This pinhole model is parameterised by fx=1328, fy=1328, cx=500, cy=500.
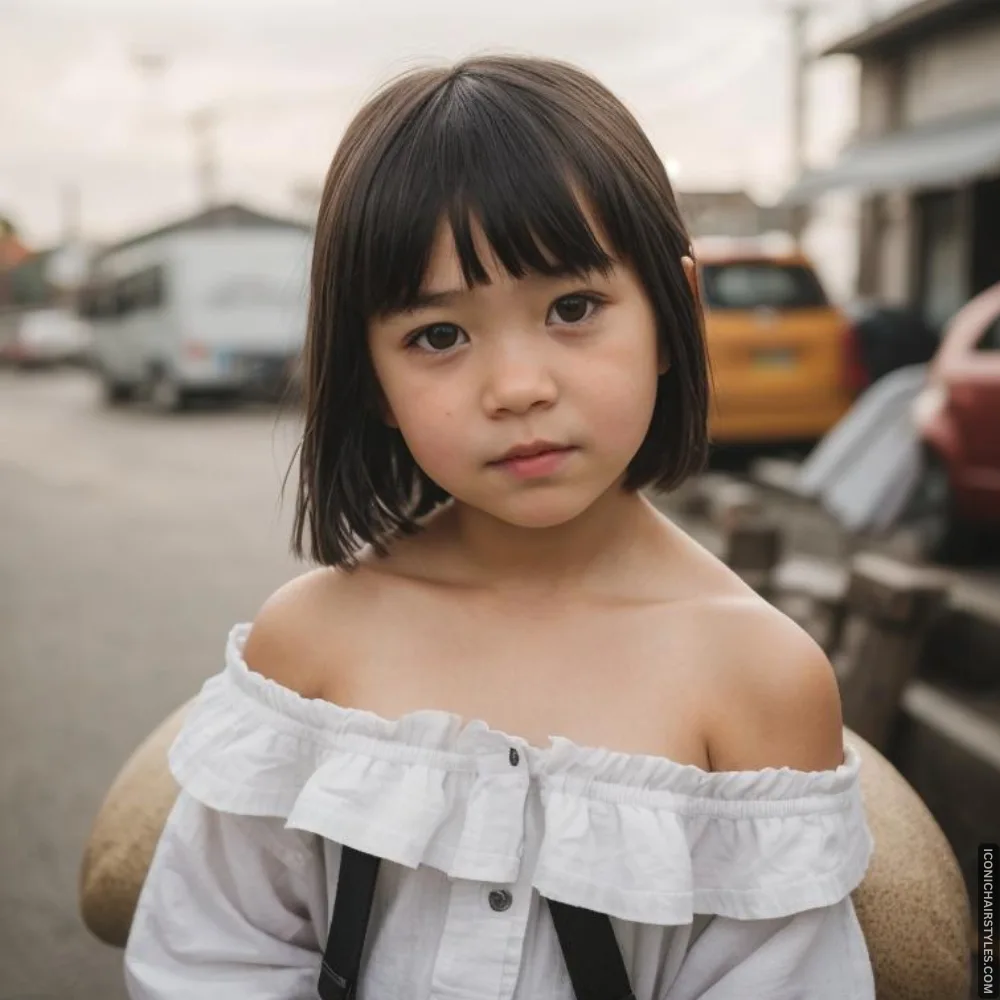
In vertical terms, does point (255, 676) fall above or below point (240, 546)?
above

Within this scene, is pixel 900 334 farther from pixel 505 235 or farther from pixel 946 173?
pixel 505 235

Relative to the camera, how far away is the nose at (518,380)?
4.18 ft

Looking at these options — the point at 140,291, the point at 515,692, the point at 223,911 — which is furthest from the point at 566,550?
the point at 140,291

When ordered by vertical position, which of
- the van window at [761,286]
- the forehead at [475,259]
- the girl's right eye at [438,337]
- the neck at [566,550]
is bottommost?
the van window at [761,286]

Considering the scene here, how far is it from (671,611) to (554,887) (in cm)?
32

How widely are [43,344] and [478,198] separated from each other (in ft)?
132

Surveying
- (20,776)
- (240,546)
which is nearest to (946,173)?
(240,546)

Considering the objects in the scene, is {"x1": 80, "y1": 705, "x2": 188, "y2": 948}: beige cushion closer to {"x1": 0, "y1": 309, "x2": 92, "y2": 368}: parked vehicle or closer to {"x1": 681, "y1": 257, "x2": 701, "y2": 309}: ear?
{"x1": 681, "y1": 257, "x2": 701, "y2": 309}: ear

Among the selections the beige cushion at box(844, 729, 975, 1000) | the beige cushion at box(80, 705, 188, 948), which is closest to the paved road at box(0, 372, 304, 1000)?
the beige cushion at box(80, 705, 188, 948)

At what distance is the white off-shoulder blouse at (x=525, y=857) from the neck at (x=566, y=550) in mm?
201

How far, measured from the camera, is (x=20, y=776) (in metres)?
4.15

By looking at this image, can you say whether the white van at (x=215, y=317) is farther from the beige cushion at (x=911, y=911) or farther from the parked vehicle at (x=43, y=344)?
the parked vehicle at (x=43, y=344)

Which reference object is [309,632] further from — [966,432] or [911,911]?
[966,432]

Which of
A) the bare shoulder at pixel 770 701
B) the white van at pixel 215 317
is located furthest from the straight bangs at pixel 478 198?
the white van at pixel 215 317
